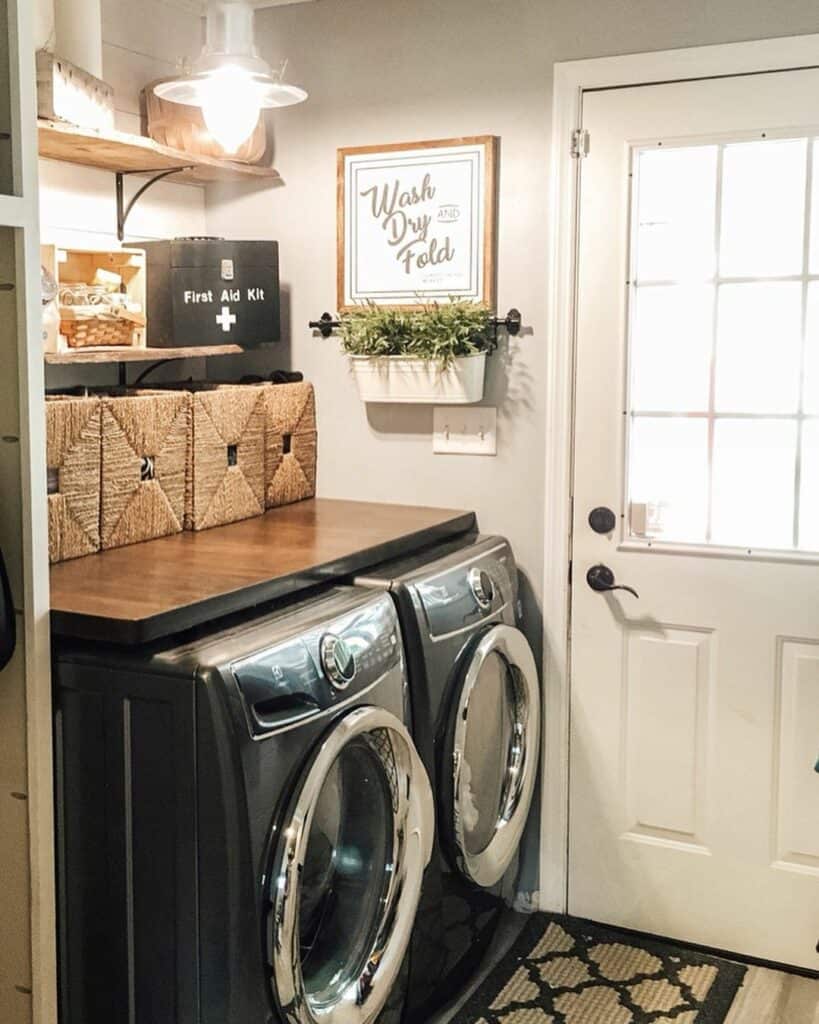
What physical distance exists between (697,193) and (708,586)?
35.1 inches

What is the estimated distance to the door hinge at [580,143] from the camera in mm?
2736

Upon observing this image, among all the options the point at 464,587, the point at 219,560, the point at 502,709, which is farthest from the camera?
the point at 502,709

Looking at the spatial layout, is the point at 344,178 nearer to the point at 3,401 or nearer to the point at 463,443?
the point at 463,443

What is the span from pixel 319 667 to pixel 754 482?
122cm

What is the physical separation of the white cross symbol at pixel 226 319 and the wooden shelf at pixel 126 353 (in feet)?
0.15

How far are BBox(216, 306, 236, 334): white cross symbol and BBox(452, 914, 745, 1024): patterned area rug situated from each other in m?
1.63

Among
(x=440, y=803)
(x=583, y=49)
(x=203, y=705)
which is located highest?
(x=583, y=49)

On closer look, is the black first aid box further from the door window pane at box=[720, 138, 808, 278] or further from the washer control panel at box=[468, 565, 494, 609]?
the door window pane at box=[720, 138, 808, 278]

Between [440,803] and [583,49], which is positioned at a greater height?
[583,49]

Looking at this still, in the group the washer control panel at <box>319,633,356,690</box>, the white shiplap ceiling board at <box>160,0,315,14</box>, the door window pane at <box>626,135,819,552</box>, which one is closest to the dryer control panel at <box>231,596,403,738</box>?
the washer control panel at <box>319,633,356,690</box>

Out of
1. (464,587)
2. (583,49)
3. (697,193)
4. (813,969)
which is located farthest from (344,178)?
(813,969)

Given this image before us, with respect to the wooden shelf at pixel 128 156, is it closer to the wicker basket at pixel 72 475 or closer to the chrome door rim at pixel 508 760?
the wicker basket at pixel 72 475

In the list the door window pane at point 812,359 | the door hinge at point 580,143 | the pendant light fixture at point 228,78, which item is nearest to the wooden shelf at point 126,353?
the pendant light fixture at point 228,78

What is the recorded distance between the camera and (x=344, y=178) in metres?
3.01
